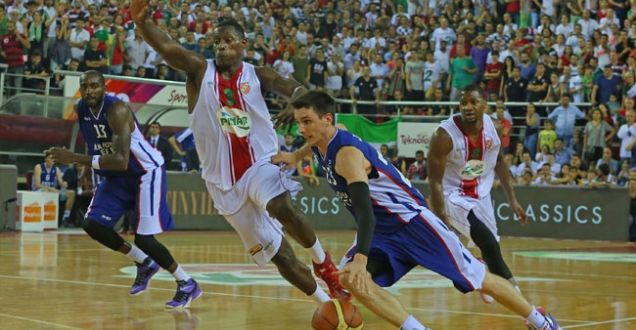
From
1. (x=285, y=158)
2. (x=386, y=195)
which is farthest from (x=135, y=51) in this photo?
(x=386, y=195)

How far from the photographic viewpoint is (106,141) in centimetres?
1020

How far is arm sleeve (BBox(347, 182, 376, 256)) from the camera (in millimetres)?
6430

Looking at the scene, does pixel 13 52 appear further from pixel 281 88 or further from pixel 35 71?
pixel 281 88

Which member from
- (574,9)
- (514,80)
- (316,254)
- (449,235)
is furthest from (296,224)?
(574,9)

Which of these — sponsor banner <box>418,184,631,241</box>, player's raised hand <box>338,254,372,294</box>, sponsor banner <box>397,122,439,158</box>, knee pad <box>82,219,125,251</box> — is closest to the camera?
player's raised hand <box>338,254,372,294</box>

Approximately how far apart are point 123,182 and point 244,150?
2.05 meters

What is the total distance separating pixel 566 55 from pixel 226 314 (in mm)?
17448

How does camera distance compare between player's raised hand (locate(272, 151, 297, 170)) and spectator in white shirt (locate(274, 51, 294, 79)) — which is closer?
player's raised hand (locate(272, 151, 297, 170))

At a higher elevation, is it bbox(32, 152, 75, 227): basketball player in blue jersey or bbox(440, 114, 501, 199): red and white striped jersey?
bbox(440, 114, 501, 199): red and white striped jersey

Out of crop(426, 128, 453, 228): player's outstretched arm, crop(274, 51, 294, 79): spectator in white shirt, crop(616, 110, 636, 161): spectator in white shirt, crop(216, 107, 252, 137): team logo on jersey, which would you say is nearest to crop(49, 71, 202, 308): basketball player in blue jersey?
crop(216, 107, 252, 137): team logo on jersey

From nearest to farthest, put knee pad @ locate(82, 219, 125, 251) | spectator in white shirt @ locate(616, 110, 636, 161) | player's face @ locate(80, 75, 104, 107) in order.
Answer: player's face @ locate(80, 75, 104, 107)
knee pad @ locate(82, 219, 125, 251)
spectator in white shirt @ locate(616, 110, 636, 161)

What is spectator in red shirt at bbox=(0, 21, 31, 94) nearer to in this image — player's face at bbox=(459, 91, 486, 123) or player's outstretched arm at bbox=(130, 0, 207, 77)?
player's outstretched arm at bbox=(130, 0, 207, 77)

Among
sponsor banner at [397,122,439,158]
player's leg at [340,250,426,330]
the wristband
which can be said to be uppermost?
the wristband

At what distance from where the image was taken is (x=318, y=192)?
24375mm
